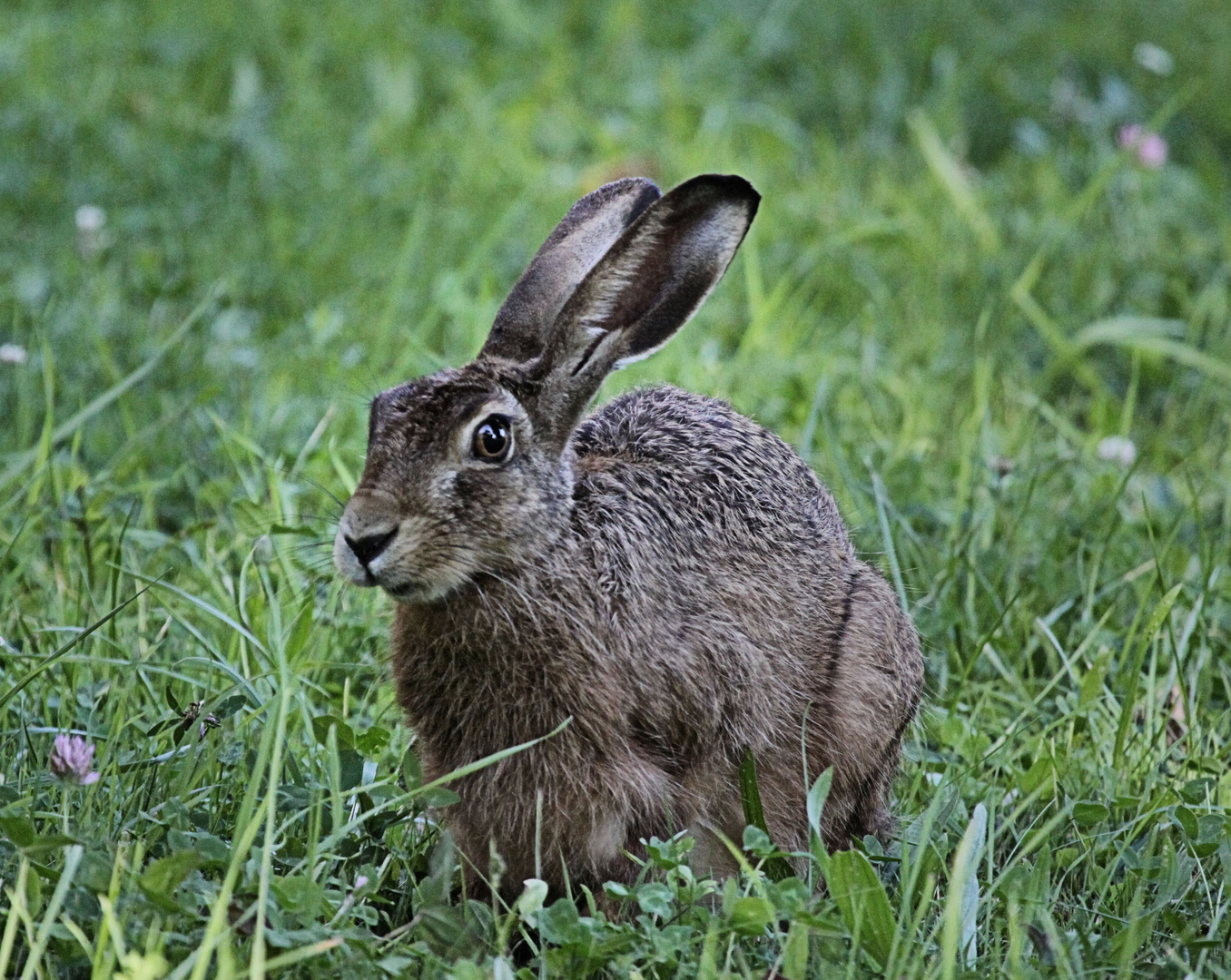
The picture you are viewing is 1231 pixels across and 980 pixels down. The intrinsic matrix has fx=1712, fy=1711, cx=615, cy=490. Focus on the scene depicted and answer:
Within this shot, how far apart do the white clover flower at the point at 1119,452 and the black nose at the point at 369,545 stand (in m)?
2.67

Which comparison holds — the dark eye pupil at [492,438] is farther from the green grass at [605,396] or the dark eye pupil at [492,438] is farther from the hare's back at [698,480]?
the green grass at [605,396]

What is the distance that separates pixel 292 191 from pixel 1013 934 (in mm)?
4598

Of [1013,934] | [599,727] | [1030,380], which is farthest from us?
[1030,380]

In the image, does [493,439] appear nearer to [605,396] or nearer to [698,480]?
[698,480]

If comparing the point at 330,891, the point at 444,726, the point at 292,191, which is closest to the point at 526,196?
the point at 292,191

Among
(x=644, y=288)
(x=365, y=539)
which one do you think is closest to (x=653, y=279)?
(x=644, y=288)

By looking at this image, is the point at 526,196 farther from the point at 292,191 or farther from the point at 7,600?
the point at 7,600

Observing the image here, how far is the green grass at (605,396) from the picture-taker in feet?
9.37

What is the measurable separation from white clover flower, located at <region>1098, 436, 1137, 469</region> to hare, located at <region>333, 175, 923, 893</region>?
1730 millimetres

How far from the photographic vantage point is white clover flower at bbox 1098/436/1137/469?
496cm

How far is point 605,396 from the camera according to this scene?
492 cm

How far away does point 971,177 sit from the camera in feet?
23.1

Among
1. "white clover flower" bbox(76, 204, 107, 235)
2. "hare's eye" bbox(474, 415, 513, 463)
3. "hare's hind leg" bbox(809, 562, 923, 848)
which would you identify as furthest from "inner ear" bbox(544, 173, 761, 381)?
"white clover flower" bbox(76, 204, 107, 235)

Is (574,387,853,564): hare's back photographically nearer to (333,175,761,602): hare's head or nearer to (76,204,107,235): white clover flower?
(333,175,761,602): hare's head
